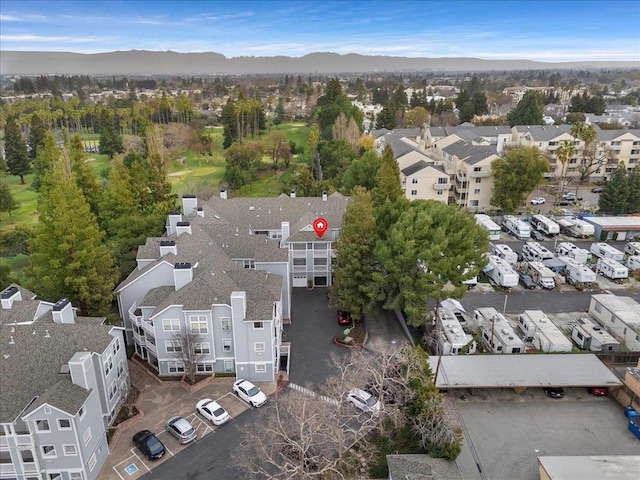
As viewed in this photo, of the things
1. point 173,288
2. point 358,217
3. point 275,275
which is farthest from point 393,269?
point 173,288

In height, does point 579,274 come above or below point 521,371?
above

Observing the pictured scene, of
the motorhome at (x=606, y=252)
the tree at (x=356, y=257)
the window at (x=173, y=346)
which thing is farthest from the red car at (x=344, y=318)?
the motorhome at (x=606, y=252)

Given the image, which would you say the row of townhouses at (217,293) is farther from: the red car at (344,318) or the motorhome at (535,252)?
the motorhome at (535,252)

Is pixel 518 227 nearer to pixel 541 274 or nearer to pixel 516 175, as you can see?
pixel 516 175

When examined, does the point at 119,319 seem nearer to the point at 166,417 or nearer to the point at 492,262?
the point at 166,417

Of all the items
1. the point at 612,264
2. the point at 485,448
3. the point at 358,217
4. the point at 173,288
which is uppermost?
the point at 358,217

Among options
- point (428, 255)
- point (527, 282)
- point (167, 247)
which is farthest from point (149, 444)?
→ point (527, 282)
